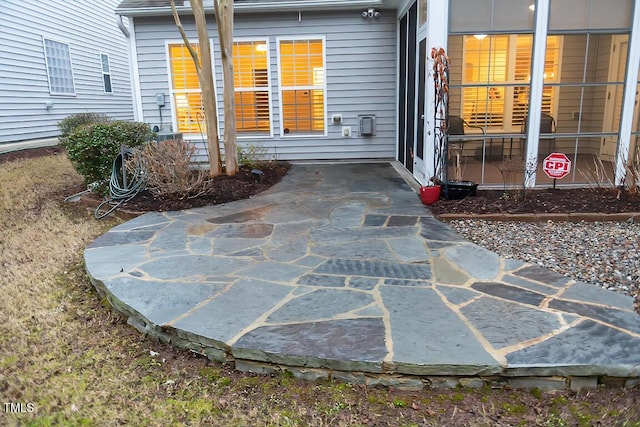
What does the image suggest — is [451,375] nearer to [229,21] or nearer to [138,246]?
[138,246]

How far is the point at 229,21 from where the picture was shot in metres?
6.14

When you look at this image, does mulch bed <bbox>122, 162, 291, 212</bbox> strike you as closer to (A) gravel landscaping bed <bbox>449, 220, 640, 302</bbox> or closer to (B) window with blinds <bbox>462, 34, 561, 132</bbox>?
(A) gravel landscaping bed <bbox>449, 220, 640, 302</bbox>

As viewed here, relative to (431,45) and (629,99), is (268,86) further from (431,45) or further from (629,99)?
(629,99)

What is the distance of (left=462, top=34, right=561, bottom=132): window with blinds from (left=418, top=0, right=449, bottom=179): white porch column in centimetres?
33

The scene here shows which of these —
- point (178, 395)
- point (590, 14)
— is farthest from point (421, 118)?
point (178, 395)

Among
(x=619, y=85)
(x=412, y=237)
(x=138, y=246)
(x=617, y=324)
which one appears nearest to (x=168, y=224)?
(x=138, y=246)

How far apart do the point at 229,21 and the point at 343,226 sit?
3.62 m

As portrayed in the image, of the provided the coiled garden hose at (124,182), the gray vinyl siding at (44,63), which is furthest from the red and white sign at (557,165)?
the gray vinyl siding at (44,63)

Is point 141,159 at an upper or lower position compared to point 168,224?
upper

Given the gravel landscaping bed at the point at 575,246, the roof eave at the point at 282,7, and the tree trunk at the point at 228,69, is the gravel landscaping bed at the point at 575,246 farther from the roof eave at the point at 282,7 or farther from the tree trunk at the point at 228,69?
the roof eave at the point at 282,7

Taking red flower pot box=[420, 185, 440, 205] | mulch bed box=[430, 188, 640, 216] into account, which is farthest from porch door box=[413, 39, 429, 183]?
mulch bed box=[430, 188, 640, 216]

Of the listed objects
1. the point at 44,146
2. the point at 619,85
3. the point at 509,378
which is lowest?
the point at 509,378

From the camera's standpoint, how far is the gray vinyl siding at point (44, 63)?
9.54 meters

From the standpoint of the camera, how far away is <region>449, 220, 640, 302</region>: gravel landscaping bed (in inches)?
121
